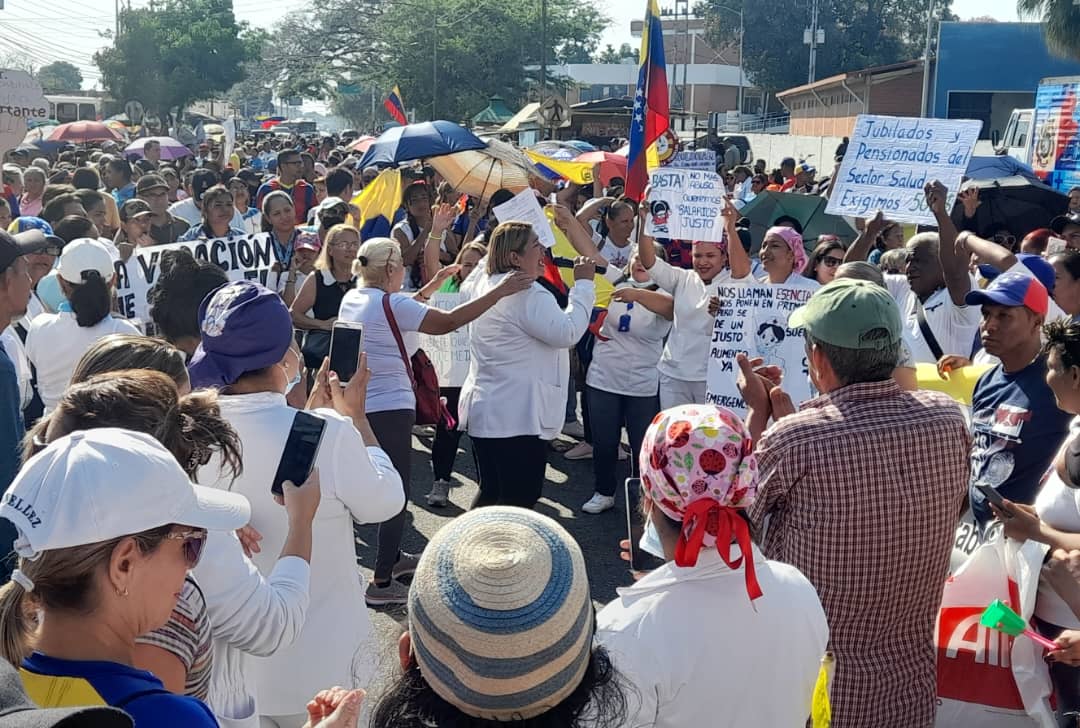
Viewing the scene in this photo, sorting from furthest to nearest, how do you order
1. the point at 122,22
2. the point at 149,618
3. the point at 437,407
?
the point at 122,22, the point at 437,407, the point at 149,618

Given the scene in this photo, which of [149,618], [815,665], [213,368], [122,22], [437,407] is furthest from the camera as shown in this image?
[122,22]

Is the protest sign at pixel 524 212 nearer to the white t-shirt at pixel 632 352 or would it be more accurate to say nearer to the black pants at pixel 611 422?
the white t-shirt at pixel 632 352

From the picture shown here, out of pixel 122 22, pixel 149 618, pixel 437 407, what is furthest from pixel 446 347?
pixel 122 22

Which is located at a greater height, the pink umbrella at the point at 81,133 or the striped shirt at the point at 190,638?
the striped shirt at the point at 190,638

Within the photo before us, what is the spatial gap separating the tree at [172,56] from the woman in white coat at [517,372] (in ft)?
195

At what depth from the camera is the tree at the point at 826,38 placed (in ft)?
261

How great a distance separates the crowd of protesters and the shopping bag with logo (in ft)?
0.22

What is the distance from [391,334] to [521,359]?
2.40 feet

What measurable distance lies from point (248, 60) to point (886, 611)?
67172mm

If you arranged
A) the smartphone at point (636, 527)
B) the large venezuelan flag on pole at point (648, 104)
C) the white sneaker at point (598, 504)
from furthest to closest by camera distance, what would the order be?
the large venezuelan flag on pole at point (648, 104)
the white sneaker at point (598, 504)
the smartphone at point (636, 527)

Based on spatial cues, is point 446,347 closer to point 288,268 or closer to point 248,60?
point 288,268

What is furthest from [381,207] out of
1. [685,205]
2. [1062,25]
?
[1062,25]

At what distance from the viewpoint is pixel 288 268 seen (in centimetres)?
775

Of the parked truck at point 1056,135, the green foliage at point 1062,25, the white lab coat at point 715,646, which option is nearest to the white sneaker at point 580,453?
the white lab coat at point 715,646
